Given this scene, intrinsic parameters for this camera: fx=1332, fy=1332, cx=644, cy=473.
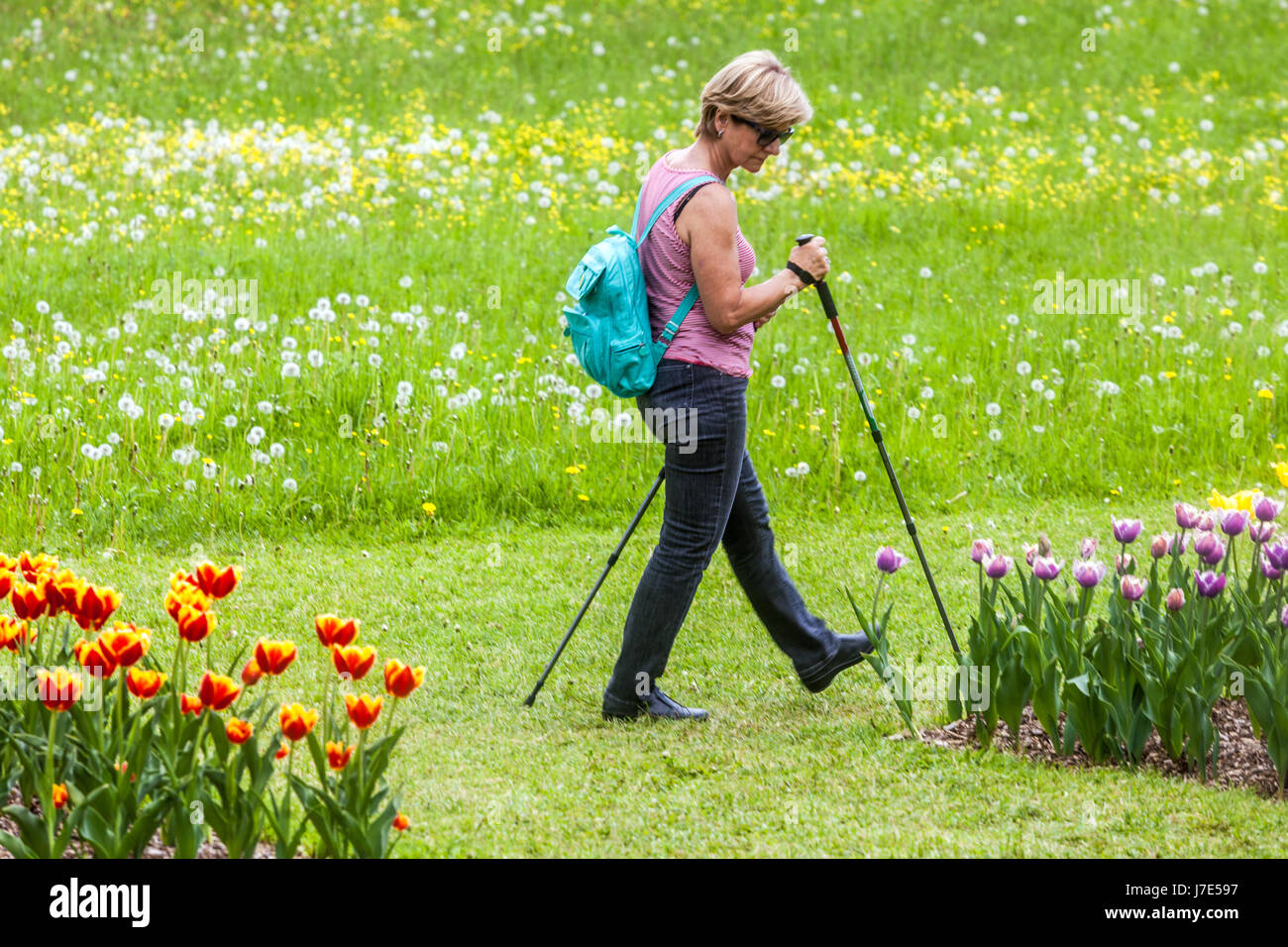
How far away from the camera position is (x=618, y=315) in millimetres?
4496

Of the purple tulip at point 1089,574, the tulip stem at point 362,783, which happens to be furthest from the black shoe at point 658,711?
the tulip stem at point 362,783

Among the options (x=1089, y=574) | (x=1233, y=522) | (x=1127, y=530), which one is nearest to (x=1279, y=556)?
(x=1233, y=522)

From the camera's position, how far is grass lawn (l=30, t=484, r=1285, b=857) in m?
3.96

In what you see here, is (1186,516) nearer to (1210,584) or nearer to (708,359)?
(1210,584)

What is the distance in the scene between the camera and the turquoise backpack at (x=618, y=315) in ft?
14.6

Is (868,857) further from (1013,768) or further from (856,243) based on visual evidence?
(856,243)

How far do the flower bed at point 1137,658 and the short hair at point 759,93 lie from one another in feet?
5.15

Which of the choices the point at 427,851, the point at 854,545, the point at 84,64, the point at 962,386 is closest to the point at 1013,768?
the point at 427,851

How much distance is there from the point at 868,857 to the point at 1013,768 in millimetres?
958

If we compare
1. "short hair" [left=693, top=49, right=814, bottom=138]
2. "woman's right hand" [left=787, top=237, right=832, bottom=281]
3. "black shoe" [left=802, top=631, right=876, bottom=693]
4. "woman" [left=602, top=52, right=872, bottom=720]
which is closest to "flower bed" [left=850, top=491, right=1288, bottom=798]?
"black shoe" [left=802, top=631, right=876, bottom=693]

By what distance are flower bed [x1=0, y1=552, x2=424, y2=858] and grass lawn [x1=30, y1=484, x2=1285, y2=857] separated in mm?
601

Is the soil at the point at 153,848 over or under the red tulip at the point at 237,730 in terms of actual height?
under

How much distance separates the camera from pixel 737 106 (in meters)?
4.31

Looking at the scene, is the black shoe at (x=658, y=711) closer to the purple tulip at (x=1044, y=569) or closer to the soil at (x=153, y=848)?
the purple tulip at (x=1044, y=569)
